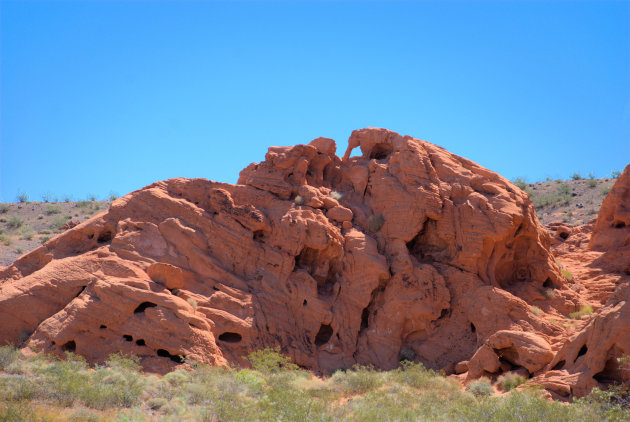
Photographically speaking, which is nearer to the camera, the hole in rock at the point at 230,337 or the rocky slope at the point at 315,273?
the rocky slope at the point at 315,273

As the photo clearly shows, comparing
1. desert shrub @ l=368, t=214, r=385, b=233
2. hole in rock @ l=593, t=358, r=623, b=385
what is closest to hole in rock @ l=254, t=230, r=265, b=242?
desert shrub @ l=368, t=214, r=385, b=233

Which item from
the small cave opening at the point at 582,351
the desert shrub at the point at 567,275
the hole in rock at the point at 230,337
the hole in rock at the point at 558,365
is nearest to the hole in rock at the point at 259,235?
the hole in rock at the point at 230,337

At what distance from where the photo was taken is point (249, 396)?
36.9 ft

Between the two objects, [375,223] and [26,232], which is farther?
[26,232]

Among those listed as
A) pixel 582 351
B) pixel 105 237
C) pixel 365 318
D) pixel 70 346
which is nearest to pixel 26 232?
pixel 105 237

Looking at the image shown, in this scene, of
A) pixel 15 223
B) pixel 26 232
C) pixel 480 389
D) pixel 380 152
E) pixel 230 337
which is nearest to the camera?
pixel 480 389

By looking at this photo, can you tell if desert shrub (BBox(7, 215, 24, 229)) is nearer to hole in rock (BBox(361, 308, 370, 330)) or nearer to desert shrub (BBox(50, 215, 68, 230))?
desert shrub (BBox(50, 215, 68, 230))

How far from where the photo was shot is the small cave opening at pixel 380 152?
19734 millimetres

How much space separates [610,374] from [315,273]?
27.3ft

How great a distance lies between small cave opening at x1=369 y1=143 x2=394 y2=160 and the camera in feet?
64.7

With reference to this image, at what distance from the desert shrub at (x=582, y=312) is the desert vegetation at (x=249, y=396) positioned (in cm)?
446

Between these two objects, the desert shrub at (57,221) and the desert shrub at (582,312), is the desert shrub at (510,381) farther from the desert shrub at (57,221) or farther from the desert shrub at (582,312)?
the desert shrub at (57,221)

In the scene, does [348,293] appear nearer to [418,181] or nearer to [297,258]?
[297,258]

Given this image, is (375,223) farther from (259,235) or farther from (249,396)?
(249,396)
